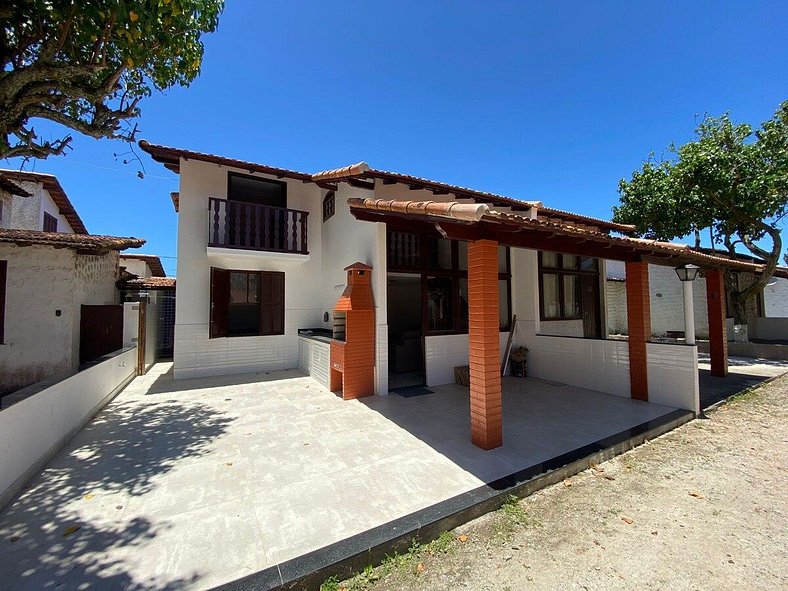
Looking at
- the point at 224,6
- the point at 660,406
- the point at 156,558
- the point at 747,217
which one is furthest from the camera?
the point at 747,217

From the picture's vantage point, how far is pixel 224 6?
17.2 feet

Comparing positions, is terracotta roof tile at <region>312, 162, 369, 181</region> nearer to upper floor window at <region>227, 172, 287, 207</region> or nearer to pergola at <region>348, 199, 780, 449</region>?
pergola at <region>348, 199, 780, 449</region>

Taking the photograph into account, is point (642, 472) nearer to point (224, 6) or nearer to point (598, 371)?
point (598, 371)

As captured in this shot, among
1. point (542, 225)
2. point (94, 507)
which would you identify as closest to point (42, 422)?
point (94, 507)

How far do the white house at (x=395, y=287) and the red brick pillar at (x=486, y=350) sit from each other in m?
0.02

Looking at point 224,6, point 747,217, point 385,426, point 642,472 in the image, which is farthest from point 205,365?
point 747,217

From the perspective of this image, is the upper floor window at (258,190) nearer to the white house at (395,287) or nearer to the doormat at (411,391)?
the white house at (395,287)

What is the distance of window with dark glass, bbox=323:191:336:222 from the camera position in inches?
405

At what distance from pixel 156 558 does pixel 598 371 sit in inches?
336

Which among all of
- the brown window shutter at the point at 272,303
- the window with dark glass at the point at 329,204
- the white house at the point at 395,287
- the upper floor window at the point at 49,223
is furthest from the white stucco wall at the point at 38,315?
the upper floor window at the point at 49,223

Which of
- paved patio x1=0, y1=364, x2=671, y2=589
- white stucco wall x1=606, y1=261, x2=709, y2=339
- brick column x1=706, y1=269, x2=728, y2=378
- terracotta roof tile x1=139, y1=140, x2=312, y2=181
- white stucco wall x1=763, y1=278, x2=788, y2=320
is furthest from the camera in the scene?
white stucco wall x1=763, y1=278, x2=788, y2=320

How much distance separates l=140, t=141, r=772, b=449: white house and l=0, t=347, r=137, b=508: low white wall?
3.62 m

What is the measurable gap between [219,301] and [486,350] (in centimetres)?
847

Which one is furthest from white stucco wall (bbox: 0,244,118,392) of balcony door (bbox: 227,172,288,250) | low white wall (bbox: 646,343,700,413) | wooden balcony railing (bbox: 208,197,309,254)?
low white wall (bbox: 646,343,700,413)
